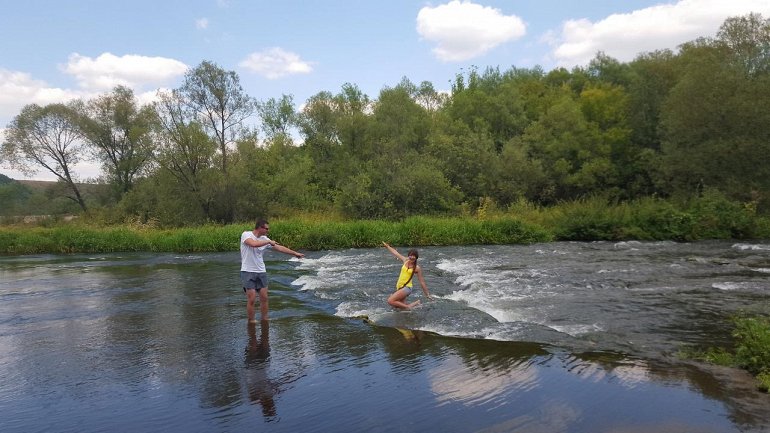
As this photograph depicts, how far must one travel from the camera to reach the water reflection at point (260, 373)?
22.2 ft

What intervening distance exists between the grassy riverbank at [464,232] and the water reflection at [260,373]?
18.1 meters

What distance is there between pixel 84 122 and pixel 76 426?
49.1 meters

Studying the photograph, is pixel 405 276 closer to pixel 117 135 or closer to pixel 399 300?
pixel 399 300

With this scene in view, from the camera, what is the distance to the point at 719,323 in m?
10.4

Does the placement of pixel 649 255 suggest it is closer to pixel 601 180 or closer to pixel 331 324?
pixel 331 324

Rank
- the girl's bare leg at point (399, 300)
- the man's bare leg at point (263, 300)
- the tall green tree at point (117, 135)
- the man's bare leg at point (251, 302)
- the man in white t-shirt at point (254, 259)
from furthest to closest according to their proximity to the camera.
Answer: the tall green tree at point (117, 135)
the girl's bare leg at point (399, 300)
the man's bare leg at point (263, 300)
the man's bare leg at point (251, 302)
the man in white t-shirt at point (254, 259)

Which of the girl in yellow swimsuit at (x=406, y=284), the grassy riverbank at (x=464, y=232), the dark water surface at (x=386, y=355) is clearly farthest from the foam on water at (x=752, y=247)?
the girl in yellow swimsuit at (x=406, y=284)

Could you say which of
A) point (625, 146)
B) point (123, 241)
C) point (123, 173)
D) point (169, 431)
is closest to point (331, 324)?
point (169, 431)

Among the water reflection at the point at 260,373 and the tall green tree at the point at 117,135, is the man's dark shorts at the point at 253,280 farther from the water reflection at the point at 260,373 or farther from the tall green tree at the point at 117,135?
the tall green tree at the point at 117,135

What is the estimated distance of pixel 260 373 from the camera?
7.98m

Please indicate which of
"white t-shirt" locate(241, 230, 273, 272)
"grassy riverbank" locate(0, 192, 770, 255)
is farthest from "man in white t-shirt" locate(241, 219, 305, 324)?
"grassy riverbank" locate(0, 192, 770, 255)

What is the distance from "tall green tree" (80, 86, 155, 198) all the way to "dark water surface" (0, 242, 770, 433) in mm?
34767

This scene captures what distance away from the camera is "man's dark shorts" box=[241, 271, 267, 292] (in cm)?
1082

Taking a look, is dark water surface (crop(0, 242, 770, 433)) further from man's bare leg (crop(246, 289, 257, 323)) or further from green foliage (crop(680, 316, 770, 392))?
man's bare leg (crop(246, 289, 257, 323))
